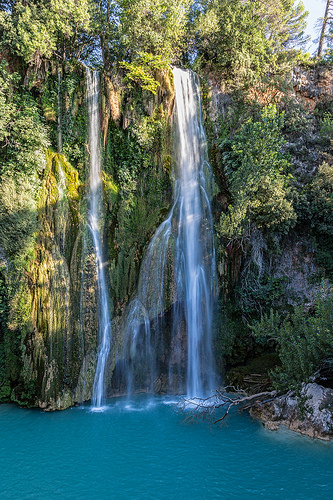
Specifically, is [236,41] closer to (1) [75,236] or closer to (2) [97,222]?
(2) [97,222]

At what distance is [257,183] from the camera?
13484 millimetres

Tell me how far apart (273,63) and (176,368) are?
15.5m

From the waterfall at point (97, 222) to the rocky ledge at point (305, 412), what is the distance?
555 cm

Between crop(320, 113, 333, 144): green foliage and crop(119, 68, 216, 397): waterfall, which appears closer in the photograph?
crop(119, 68, 216, 397): waterfall

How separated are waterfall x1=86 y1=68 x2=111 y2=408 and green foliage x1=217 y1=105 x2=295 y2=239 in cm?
490

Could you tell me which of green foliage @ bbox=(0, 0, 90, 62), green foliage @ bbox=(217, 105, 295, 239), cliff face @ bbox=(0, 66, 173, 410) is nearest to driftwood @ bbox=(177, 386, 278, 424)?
cliff face @ bbox=(0, 66, 173, 410)

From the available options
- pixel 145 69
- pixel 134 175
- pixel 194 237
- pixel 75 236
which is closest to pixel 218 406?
pixel 194 237

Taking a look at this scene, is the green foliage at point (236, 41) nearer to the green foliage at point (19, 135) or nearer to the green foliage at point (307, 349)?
the green foliage at point (19, 135)

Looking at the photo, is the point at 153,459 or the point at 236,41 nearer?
the point at 153,459

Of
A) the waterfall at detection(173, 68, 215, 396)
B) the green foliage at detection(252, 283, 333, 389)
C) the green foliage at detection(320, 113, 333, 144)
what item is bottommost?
the green foliage at detection(252, 283, 333, 389)

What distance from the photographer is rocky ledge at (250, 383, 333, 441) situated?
898 centimetres

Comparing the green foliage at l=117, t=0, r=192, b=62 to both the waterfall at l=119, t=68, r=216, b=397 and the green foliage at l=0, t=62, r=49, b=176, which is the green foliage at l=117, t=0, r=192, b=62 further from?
the waterfall at l=119, t=68, r=216, b=397

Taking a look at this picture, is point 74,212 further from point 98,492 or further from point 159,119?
point 98,492

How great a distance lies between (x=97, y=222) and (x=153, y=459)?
840 centimetres
